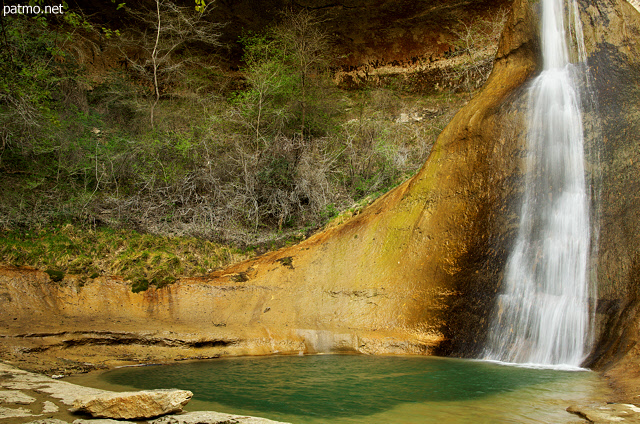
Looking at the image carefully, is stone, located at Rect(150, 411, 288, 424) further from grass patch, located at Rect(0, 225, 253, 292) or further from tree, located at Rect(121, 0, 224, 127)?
tree, located at Rect(121, 0, 224, 127)

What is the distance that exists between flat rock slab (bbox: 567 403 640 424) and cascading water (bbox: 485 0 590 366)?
7.75ft

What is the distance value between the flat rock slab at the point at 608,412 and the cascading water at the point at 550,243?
2.36 metres

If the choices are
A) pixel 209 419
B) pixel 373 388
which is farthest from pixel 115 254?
pixel 209 419

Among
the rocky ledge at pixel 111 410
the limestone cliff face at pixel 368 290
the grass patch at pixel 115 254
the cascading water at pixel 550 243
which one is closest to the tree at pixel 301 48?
the grass patch at pixel 115 254

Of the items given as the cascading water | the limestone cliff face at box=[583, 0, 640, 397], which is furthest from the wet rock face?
the limestone cliff face at box=[583, 0, 640, 397]

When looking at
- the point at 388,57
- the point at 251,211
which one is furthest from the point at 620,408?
the point at 388,57

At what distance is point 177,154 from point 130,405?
30.9 feet

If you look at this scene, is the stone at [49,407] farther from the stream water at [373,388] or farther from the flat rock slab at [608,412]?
the flat rock slab at [608,412]

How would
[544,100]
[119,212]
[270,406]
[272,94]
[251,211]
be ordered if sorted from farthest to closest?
[272,94]
[251,211]
[119,212]
[544,100]
[270,406]

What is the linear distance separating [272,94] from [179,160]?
3358 millimetres

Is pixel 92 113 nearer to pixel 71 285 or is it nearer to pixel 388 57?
pixel 71 285

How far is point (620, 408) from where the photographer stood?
Result: 11.7 ft

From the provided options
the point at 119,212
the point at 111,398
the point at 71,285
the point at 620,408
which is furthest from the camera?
the point at 119,212

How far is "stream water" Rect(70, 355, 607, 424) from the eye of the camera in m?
3.79
